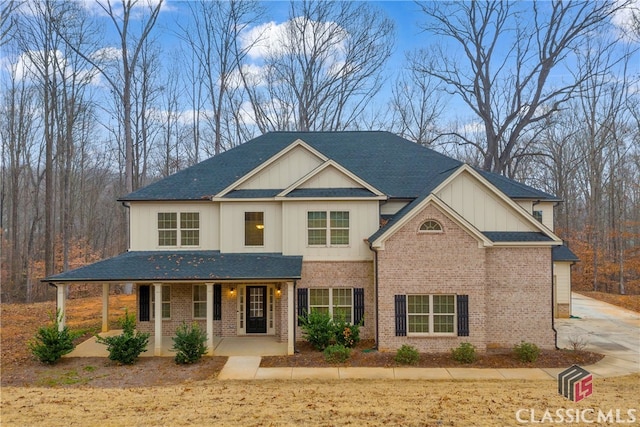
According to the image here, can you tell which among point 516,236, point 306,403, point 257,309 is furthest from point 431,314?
point 257,309

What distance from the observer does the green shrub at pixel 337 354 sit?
11.7 metres

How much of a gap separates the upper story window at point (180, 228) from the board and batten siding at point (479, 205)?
32.0ft

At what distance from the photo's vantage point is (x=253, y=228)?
15.0 metres

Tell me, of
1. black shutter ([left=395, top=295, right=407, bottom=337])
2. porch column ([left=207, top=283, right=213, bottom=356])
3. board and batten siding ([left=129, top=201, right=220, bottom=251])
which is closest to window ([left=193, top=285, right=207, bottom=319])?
board and batten siding ([left=129, top=201, right=220, bottom=251])

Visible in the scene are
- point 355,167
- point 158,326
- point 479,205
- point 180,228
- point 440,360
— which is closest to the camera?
point 440,360

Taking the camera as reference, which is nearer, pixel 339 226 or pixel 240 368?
pixel 240 368

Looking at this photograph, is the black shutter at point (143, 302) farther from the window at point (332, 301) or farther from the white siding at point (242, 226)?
the window at point (332, 301)

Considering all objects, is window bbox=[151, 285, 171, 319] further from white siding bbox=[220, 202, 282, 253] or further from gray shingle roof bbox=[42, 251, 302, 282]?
white siding bbox=[220, 202, 282, 253]

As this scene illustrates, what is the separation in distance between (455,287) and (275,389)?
688cm

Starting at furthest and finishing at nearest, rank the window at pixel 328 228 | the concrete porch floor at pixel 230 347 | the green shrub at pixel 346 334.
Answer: the window at pixel 328 228 < the green shrub at pixel 346 334 < the concrete porch floor at pixel 230 347

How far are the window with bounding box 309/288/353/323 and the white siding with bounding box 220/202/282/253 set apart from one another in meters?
2.40

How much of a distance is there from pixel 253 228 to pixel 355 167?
17.7 feet

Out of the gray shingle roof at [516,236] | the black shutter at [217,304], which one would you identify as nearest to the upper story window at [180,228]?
the black shutter at [217,304]

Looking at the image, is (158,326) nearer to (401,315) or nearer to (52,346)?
(52,346)
